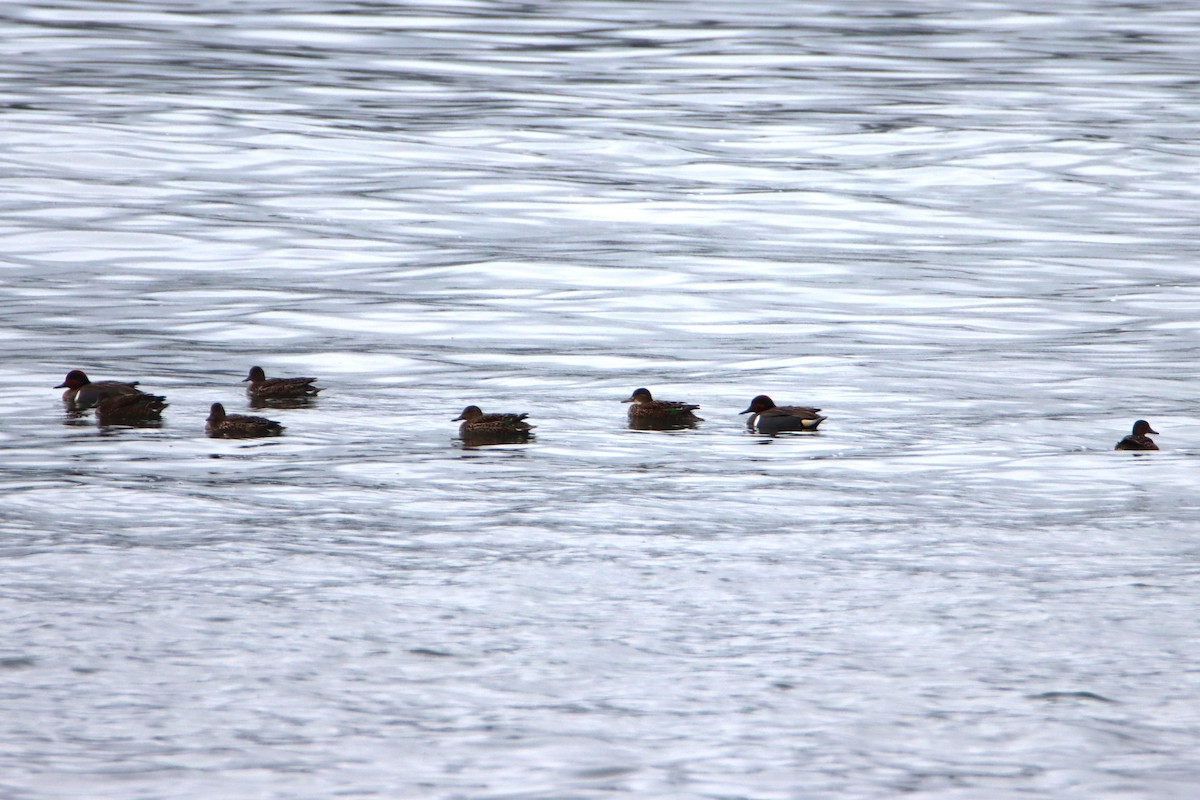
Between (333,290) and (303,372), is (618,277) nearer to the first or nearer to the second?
(333,290)

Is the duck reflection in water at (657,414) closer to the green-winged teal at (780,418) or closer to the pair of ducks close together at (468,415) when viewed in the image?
the pair of ducks close together at (468,415)

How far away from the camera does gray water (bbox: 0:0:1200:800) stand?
791 cm

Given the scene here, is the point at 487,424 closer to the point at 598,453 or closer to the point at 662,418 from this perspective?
the point at 598,453

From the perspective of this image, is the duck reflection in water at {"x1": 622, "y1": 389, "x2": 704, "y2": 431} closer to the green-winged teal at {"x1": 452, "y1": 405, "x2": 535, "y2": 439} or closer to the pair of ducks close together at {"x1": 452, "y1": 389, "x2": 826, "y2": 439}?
the pair of ducks close together at {"x1": 452, "y1": 389, "x2": 826, "y2": 439}

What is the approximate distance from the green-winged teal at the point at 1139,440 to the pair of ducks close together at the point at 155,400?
19.2 feet

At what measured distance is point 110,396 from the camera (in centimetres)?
1337

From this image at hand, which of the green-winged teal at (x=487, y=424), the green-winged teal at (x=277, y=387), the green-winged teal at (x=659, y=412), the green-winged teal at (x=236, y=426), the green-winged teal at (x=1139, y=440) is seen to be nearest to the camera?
the green-winged teal at (x=1139, y=440)

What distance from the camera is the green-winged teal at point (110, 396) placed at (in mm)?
13234

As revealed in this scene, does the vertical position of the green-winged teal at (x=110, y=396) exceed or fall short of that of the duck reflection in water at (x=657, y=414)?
it exceeds it

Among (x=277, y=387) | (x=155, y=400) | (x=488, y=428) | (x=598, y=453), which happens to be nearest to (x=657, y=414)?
(x=598, y=453)

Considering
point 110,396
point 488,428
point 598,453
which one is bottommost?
point 598,453

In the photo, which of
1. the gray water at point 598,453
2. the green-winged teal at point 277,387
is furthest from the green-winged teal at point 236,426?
the green-winged teal at point 277,387

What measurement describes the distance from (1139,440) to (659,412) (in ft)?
10.8

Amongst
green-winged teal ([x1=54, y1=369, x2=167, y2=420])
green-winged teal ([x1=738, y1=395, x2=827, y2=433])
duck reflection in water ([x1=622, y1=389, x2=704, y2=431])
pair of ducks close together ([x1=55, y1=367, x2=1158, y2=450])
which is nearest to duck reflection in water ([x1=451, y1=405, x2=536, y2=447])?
pair of ducks close together ([x1=55, y1=367, x2=1158, y2=450])
